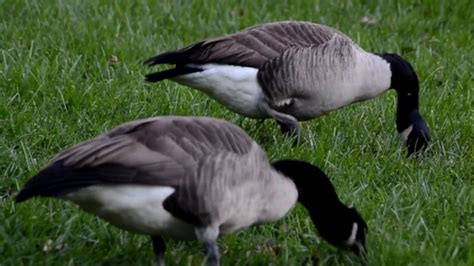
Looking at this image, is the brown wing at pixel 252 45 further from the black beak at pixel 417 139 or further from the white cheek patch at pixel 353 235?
the white cheek patch at pixel 353 235

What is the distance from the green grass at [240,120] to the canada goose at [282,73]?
0.20m

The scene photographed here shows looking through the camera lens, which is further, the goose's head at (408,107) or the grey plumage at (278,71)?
the goose's head at (408,107)

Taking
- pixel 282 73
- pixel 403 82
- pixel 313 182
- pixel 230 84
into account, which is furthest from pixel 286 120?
pixel 313 182

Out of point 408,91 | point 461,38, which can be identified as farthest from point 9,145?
point 461,38

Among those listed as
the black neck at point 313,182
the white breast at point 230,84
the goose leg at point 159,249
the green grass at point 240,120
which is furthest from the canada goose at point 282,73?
the goose leg at point 159,249

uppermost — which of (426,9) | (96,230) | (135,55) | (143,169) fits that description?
(143,169)

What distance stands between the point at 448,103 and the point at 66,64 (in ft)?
9.23

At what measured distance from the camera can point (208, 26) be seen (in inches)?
380

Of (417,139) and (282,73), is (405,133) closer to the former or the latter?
(417,139)

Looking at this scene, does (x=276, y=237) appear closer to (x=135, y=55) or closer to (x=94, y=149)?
(x=94, y=149)

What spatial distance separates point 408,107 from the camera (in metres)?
7.48

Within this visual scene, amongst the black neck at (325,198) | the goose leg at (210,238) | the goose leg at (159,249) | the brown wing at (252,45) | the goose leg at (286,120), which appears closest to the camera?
the goose leg at (210,238)

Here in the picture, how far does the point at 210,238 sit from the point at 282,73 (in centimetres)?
245

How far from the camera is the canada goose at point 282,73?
7.04 meters
